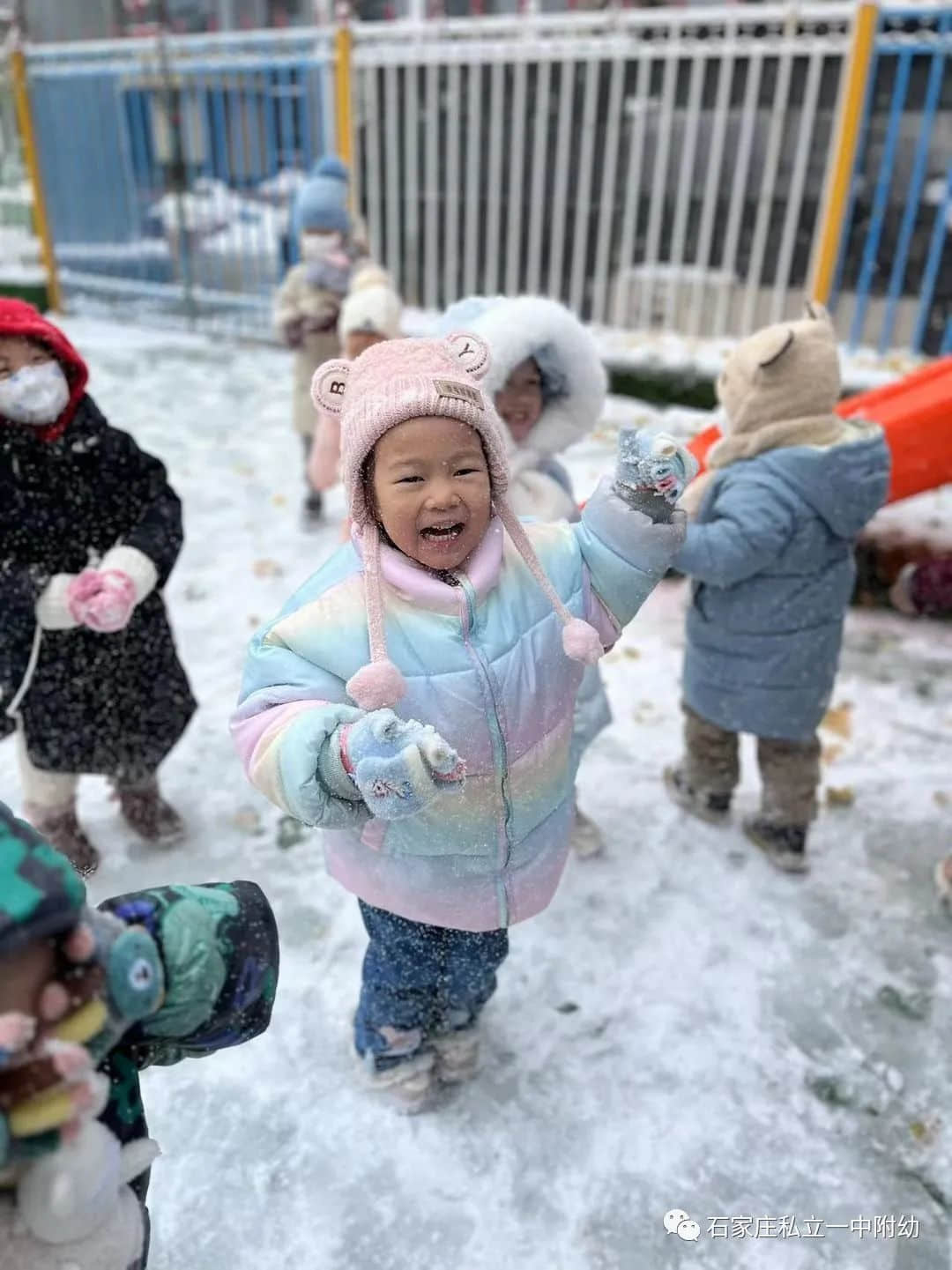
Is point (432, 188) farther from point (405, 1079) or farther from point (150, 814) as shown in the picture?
point (405, 1079)

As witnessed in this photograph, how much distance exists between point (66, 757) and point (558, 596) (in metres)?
1.52

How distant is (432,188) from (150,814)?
6.28 meters

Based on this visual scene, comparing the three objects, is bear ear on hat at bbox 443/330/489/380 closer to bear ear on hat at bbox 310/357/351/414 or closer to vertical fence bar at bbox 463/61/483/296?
bear ear on hat at bbox 310/357/351/414

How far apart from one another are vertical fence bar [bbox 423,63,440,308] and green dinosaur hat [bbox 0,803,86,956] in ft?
24.6

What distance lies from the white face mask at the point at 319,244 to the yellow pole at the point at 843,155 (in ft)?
11.3

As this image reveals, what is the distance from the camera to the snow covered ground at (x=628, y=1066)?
6.09 ft

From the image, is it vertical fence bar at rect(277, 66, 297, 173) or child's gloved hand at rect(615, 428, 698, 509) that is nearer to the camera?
child's gloved hand at rect(615, 428, 698, 509)

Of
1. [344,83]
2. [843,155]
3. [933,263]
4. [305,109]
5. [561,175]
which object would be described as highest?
[344,83]

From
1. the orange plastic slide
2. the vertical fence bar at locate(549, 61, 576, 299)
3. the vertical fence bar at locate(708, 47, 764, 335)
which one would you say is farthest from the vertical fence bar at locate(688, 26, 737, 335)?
the orange plastic slide

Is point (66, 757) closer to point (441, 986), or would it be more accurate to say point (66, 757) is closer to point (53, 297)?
point (441, 986)

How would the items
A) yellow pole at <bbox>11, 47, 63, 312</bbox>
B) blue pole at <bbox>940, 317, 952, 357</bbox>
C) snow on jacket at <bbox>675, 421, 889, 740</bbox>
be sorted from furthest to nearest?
yellow pole at <bbox>11, 47, 63, 312</bbox> < blue pole at <bbox>940, 317, 952, 357</bbox> < snow on jacket at <bbox>675, 421, 889, 740</bbox>

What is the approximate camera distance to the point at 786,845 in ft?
9.14

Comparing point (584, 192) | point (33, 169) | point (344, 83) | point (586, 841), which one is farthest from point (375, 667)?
point (33, 169)

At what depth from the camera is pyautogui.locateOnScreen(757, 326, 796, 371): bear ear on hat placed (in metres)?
2.31
